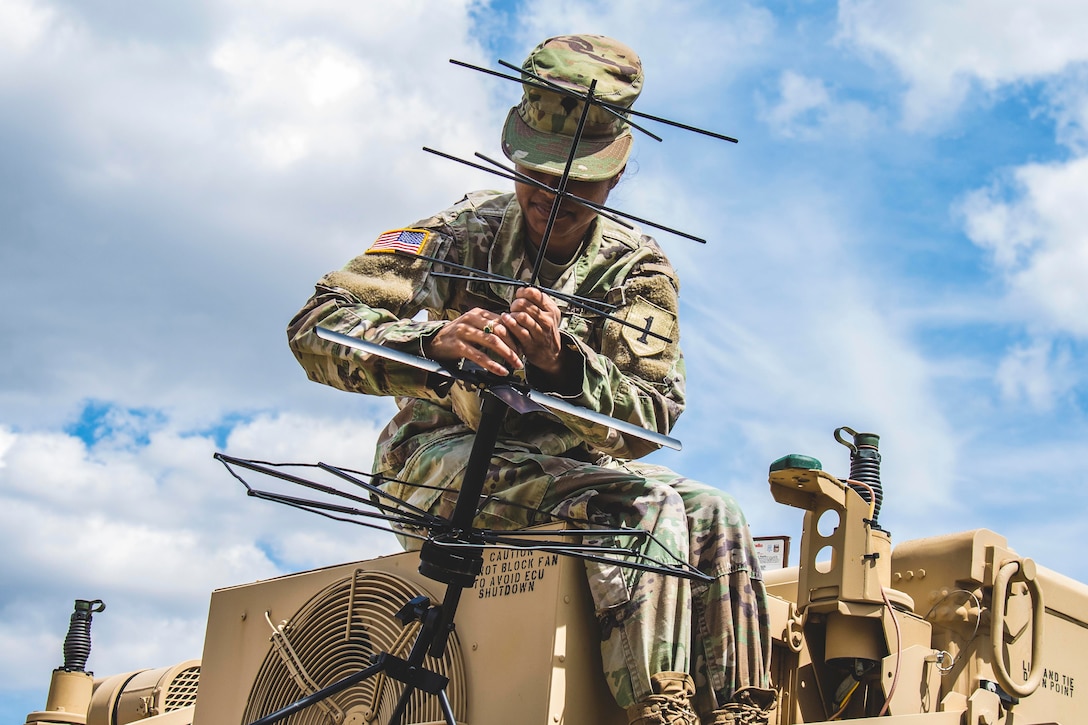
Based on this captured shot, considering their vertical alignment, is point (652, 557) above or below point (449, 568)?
above

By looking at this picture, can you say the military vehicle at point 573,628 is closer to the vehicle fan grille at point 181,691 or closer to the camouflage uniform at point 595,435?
the camouflage uniform at point 595,435

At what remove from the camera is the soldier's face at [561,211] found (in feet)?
16.3

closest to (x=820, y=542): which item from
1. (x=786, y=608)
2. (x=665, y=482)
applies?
(x=786, y=608)

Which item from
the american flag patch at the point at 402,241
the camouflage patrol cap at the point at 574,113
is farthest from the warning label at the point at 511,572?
the camouflage patrol cap at the point at 574,113

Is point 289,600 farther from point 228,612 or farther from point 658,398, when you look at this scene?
point 658,398

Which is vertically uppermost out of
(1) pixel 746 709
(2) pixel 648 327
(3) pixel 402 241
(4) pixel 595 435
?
(3) pixel 402 241

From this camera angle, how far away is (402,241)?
4996 millimetres

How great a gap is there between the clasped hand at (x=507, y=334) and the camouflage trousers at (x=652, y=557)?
501 millimetres

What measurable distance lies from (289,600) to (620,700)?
1.48m

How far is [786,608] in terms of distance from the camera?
516cm

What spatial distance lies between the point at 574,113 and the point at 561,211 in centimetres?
34

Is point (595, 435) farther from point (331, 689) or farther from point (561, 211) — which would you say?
point (331, 689)

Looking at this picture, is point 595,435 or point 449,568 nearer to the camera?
point 449,568

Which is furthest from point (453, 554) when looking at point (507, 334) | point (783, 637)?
point (783, 637)
